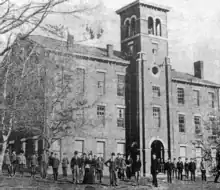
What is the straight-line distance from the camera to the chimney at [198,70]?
153 ft

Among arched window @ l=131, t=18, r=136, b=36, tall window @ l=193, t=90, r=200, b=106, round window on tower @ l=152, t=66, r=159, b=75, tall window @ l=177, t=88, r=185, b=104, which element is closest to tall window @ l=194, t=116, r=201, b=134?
tall window @ l=193, t=90, r=200, b=106

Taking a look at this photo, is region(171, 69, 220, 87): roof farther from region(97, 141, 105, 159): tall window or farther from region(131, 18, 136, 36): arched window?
region(97, 141, 105, 159): tall window

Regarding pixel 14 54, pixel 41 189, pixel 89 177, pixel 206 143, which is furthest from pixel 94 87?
pixel 14 54

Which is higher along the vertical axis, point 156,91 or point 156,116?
point 156,91

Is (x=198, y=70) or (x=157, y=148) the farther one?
(x=198, y=70)

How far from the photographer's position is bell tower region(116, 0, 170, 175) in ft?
125

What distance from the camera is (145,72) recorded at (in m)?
39.3

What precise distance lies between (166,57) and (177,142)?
862cm

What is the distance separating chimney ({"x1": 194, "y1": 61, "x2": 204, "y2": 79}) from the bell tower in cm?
666

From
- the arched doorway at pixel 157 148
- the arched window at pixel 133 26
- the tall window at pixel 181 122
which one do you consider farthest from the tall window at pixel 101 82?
the tall window at pixel 181 122

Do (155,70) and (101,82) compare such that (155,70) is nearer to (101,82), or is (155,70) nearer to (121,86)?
(121,86)

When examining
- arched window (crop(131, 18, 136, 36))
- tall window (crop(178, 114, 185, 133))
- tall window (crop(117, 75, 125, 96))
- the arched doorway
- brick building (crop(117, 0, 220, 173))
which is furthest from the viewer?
tall window (crop(178, 114, 185, 133))

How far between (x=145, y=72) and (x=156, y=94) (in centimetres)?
246

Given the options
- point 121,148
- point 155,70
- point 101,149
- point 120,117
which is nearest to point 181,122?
point 155,70
